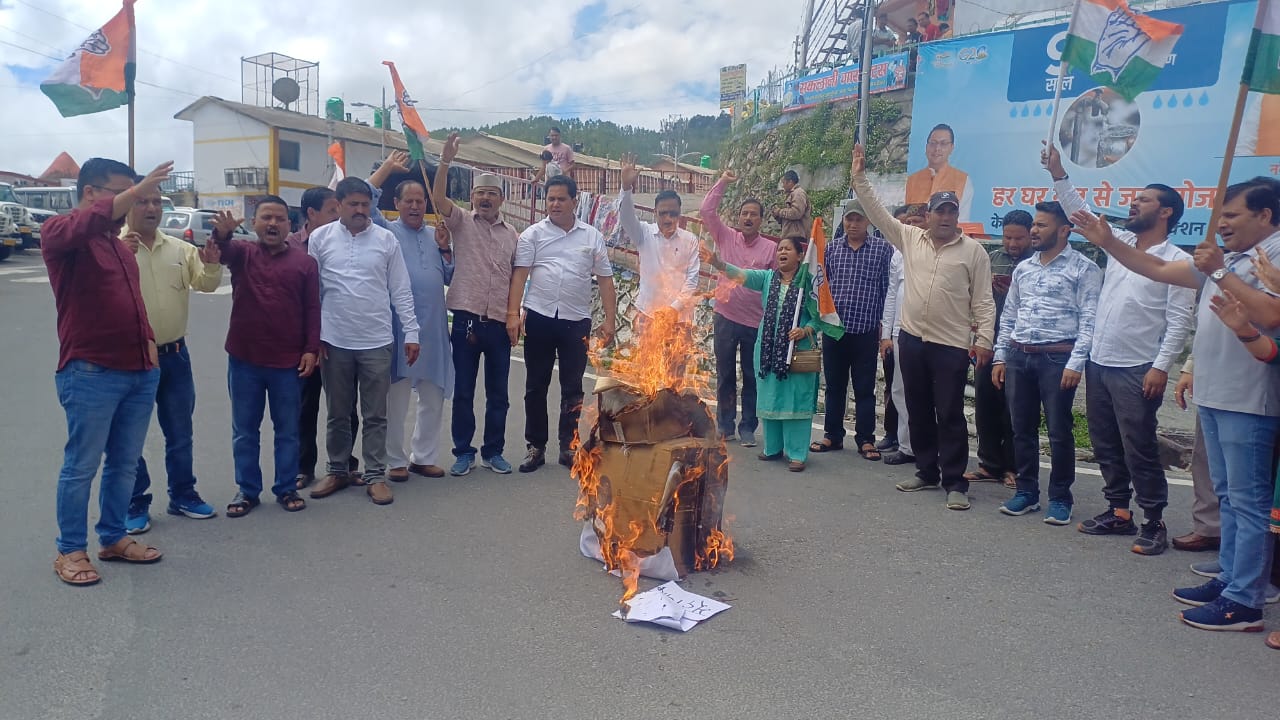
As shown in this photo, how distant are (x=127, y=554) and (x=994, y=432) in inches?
228

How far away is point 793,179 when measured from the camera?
880cm

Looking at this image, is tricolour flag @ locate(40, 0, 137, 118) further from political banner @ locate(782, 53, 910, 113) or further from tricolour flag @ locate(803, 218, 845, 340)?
political banner @ locate(782, 53, 910, 113)

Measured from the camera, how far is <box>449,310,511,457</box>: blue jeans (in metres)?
6.16

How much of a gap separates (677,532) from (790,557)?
0.76 metres

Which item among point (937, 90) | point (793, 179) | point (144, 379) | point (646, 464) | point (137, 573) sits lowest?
point (137, 573)

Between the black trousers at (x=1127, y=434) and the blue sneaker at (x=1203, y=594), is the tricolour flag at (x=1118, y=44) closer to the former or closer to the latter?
the black trousers at (x=1127, y=434)

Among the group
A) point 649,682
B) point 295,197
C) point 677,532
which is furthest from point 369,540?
point 295,197

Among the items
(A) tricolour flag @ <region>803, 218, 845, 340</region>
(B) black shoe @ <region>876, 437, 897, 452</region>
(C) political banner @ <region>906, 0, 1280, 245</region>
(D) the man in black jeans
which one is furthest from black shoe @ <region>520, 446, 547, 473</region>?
(C) political banner @ <region>906, 0, 1280, 245</region>

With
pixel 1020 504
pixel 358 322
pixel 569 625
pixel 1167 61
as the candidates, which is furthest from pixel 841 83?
pixel 569 625

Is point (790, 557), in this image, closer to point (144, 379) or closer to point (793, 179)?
point (144, 379)

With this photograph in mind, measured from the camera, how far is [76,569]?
401cm

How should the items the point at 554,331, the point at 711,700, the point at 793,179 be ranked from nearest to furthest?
the point at 711,700
the point at 554,331
the point at 793,179

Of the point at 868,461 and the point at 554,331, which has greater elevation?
the point at 554,331

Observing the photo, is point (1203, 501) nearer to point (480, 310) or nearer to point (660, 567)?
point (660, 567)
